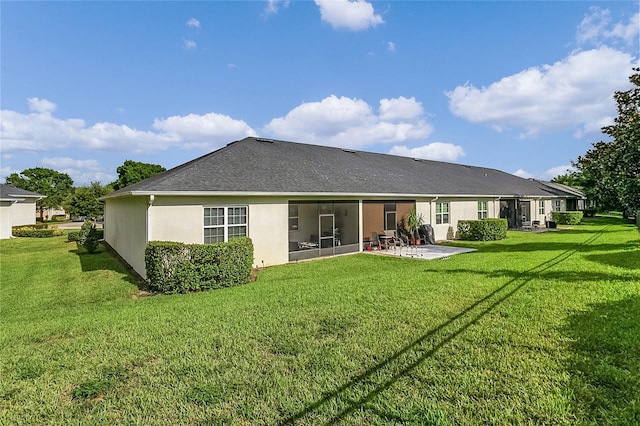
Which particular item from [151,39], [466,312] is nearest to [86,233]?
[151,39]

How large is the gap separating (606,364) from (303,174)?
12.3 m

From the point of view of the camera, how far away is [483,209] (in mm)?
23016

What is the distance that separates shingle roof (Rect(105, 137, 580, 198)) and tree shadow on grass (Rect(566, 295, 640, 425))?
963 centimetres

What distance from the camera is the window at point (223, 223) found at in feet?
36.2

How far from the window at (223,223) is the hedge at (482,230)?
14.4 m

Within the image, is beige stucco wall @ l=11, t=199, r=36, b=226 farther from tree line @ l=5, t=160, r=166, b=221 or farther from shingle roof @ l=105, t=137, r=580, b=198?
shingle roof @ l=105, t=137, r=580, b=198

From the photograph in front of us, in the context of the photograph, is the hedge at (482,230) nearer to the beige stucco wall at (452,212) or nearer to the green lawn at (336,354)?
the beige stucco wall at (452,212)

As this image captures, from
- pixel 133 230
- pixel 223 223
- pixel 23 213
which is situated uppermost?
pixel 23 213

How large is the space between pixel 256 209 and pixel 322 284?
4.59 meters

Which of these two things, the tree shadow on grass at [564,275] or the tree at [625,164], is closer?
the tree shadow on grass at [564,275]

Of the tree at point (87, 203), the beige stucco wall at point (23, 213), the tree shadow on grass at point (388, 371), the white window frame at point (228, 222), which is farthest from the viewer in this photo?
the tree at point (87, 203)

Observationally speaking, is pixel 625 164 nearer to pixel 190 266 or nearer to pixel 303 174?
pixel 303 174

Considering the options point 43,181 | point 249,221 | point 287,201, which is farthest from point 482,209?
point 43,181

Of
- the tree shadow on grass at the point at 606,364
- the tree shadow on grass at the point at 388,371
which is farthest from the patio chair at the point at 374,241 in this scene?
the tree shadow on grass at the point at 606,364
